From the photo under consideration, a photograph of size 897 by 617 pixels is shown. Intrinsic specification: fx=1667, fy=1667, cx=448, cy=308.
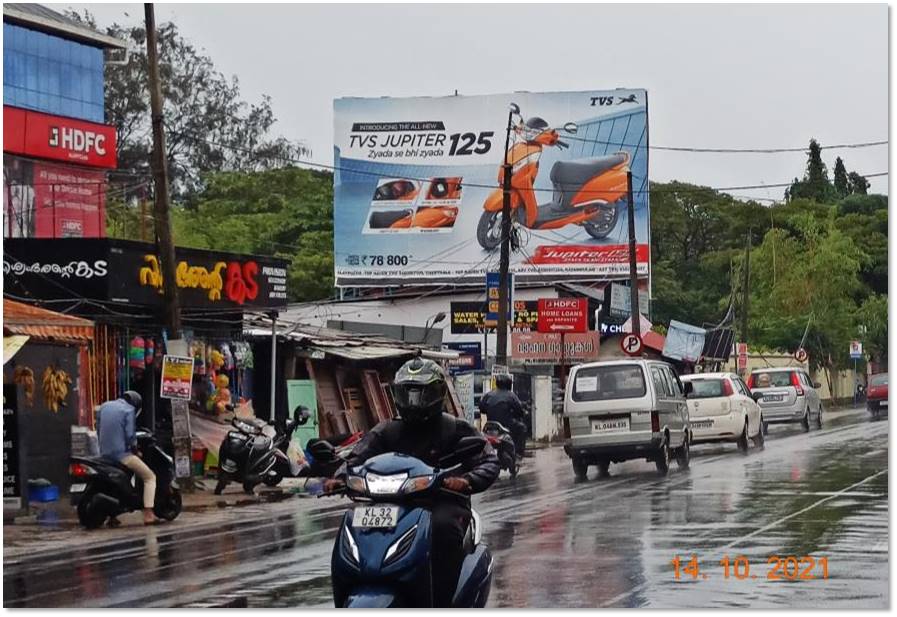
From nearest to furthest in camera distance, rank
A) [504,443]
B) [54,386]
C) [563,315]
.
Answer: [54,386] < [504,443] < [563,315]

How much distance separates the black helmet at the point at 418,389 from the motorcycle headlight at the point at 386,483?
743 mm

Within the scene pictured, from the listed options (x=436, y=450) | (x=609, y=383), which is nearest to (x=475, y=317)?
(x=609, y=383)

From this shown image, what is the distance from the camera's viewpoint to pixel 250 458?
22.0 m

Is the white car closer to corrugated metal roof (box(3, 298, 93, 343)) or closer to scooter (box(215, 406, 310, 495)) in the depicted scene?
scooter (box(215, 406, 310, 495))

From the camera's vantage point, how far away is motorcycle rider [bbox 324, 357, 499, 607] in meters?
8.18

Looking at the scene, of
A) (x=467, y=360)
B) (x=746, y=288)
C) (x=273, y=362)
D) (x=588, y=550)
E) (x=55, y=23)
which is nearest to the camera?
(x=588, y=550)

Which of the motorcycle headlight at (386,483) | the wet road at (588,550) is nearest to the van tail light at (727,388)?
the wet road at (588,550)

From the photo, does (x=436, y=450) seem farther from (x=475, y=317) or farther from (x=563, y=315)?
(x=475, y=317)

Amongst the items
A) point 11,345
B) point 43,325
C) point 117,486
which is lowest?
point 117,486

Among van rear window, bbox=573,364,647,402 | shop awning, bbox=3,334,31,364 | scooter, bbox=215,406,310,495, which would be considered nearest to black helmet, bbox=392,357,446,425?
shop awning, bbox=3,334,31,364

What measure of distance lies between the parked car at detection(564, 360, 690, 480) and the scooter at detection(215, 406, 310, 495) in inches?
163

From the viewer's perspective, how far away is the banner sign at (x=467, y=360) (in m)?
37.3

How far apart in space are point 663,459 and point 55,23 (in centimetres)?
1467

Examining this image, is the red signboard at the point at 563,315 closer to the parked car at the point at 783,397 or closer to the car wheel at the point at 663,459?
the parked car at the point at 783,397
